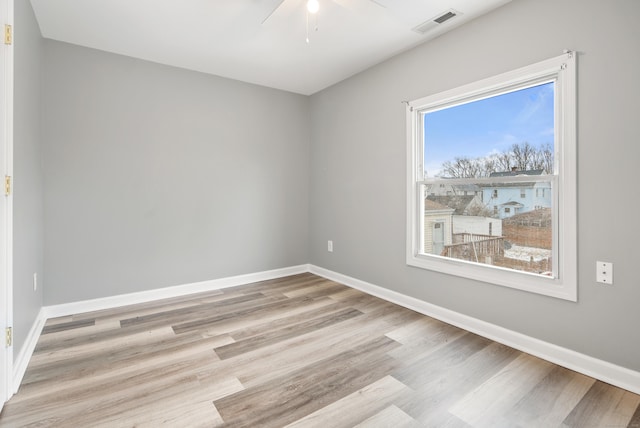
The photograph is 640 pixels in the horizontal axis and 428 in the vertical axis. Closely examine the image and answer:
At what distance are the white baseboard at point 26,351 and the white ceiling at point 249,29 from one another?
93.6 inches

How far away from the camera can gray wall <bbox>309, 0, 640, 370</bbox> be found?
1.73m

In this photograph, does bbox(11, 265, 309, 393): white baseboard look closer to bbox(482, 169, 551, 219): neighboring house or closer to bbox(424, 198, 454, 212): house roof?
bbox(424, 198, 454, 212): house roof

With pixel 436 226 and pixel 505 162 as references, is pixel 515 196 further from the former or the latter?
pixel 436 226

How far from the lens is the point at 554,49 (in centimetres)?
198

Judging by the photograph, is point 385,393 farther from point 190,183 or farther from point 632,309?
point 190,183

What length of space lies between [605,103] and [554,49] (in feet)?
1.59

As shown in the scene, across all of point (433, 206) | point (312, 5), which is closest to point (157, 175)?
point (312, 5)

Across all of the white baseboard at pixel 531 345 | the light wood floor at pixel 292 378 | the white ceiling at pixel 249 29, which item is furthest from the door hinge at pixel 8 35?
the white baseboard at pixel 531 345

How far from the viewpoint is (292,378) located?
6.11 ft

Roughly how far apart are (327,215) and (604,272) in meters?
2.74

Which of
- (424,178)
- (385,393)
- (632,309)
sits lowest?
(385,393)

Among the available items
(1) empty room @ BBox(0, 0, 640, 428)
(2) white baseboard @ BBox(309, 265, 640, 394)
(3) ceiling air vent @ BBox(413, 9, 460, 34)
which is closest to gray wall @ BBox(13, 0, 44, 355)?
(1) empty room @ BBox(0, 0, 640, 428)

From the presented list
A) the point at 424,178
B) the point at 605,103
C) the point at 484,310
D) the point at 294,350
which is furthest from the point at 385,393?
the point at 605,103

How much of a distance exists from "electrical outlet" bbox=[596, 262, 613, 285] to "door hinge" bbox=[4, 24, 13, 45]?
11.6ft
